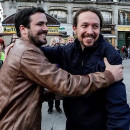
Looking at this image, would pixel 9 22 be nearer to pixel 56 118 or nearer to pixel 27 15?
pixel 56 118

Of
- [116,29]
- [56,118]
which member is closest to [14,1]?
[116,29]

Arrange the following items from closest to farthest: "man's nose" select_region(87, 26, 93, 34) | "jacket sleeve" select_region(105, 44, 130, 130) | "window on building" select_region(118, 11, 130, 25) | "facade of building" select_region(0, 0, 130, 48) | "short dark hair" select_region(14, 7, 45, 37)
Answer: "jacket sleeve" select_region(105, 44, 130, 130) < "man's nose" select_region(87, 26, 93, 34) < "short dark hair" select_region(14, 7, 45, 37) < "facade of building" select_region(0, 0, 130, 48) < "window on building" select_region(118, 11, 130, 25)

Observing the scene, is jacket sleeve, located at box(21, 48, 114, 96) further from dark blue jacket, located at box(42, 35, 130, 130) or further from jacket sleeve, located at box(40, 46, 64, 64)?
jacket sleeve, located at box(40, 46, 64, 64)

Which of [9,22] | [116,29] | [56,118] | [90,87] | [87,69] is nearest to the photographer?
[90,87]

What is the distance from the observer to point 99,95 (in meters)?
1.89

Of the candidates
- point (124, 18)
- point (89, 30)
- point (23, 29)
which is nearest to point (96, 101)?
point (89, 30)

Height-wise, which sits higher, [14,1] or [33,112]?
[14,1]

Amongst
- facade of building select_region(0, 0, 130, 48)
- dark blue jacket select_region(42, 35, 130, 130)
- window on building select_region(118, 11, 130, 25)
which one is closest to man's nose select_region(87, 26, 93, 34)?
dark blue jacket select_region(42, 35, 130, 130)

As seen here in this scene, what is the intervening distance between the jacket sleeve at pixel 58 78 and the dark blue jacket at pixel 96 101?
0.09 meters

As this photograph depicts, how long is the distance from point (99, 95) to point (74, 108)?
0.77 feet

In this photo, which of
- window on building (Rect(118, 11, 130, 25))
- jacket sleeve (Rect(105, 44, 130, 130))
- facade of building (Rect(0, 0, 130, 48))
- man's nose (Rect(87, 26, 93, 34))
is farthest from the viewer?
window on building (Rect(118, 11, 130, 25))

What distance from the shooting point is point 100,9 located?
34469 mm

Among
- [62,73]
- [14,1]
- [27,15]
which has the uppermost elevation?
[14,1]

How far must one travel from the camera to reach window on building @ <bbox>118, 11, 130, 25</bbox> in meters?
35.4
